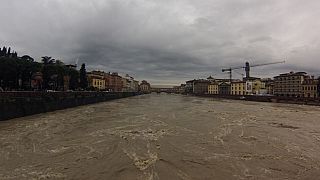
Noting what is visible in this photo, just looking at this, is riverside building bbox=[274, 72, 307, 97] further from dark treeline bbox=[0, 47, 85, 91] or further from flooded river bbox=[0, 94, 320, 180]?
flooded river bbox=[0, 94, 320, 180]

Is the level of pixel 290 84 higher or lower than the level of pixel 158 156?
higher

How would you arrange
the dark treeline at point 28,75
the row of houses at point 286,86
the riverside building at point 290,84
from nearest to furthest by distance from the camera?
the dark treeline at point 28,75 < the row of houses at point 286,86 < the riverside building at point 290,84

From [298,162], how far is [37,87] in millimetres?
62934

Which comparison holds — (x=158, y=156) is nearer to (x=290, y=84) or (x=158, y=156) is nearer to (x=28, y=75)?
(x=28, y=75)

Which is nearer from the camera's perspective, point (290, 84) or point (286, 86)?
point (290, 84)

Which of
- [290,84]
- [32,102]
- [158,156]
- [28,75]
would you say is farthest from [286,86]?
[158,156]

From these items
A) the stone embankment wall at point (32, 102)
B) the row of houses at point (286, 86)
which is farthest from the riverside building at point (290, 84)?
the stone embankment wall at point (32, 102)

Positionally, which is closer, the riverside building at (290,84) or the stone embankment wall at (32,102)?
the stone embankment wall at (32,102)

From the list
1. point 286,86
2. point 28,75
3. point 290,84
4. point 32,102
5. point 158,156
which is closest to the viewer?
point 158,156

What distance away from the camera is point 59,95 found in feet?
161

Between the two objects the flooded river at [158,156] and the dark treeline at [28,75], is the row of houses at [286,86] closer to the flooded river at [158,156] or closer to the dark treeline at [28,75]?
the dark treeline at [28,75]

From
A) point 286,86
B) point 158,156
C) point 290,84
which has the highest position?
point 290,84

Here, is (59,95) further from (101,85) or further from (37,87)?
(101,85)

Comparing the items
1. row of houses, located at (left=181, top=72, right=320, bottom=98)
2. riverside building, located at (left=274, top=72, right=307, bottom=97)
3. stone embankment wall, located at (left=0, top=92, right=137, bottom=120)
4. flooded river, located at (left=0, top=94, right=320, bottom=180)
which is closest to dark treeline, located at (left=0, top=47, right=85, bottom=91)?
stone embankment wall, located at (left=0, top=92, right=137, bottom=120)
